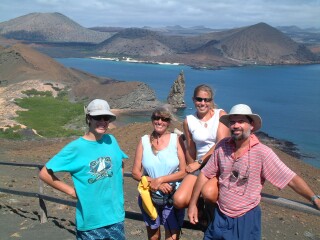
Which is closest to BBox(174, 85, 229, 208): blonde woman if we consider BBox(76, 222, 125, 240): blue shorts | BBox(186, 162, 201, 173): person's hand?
BBox(186, 162, 201, 173): person's hand

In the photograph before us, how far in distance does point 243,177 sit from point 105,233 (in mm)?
1274

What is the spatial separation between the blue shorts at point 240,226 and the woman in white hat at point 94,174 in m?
0.88

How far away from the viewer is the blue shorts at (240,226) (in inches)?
127

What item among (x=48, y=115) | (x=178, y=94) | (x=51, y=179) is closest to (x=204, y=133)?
(x=51, y=179)

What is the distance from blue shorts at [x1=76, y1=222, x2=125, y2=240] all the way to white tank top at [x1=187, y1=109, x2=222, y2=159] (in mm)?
1020

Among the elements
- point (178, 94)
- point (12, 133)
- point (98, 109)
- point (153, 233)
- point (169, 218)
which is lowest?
point (178, 94)

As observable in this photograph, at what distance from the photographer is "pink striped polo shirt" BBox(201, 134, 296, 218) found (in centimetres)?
312

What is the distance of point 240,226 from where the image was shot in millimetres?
3230

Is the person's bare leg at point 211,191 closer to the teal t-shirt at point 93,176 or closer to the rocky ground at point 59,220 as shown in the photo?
the teal t-shirt at point 93,176

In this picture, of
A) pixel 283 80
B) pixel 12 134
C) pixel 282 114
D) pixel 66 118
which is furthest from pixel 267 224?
pixel 283 80

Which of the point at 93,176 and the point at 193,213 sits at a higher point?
the point at 93,176

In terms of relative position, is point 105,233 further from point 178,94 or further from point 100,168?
point 178,94

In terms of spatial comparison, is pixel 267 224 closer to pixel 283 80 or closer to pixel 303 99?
pixel 303 99

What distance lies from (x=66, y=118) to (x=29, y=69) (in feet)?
116
